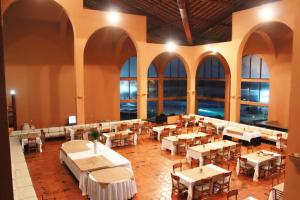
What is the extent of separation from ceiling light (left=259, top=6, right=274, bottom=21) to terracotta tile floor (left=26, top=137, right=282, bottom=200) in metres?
6.27

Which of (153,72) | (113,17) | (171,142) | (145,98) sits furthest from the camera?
(153,72)

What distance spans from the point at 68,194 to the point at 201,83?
17649 millimetres

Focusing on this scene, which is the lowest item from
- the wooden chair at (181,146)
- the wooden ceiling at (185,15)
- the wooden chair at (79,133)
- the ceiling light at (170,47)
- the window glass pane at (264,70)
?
the wooden chair at (181,146)

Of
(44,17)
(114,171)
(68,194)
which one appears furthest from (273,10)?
(44,17)

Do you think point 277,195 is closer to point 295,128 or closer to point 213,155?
point 295,128

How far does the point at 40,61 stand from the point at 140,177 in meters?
10.2

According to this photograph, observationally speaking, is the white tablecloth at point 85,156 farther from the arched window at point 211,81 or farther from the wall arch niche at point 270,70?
the arched window at point 211,81

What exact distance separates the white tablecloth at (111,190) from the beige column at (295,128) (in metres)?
3.99

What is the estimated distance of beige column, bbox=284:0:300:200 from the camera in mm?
3770

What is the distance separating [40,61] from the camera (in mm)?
15070

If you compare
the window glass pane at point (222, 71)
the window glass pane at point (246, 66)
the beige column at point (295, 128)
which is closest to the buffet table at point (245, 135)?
the window glass pane at point (246, 66)

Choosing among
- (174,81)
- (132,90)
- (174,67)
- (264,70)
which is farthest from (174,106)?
(264,70)

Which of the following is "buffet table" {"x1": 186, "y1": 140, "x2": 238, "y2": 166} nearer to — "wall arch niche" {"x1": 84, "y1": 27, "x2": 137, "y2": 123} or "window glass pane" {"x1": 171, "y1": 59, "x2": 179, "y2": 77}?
"wall arch niche" {"x1": 84, "y1": 27, "x2": 137, "y2": 123}

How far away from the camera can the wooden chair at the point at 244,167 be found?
8635 millimetres
